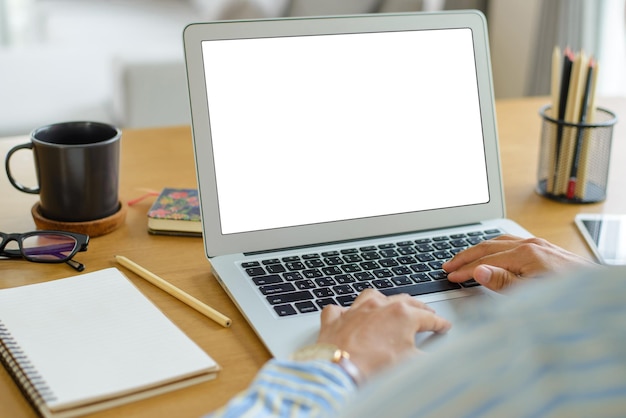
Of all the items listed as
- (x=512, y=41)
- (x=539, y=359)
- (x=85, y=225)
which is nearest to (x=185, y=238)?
(x=85, y=225)

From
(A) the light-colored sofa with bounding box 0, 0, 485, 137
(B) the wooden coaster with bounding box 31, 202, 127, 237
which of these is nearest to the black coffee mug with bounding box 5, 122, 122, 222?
(B) the wooden coaster with bounding box 31, 202, 127, 237

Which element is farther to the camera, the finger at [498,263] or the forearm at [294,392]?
the finger at [498,263]

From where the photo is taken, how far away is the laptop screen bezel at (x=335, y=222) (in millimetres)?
982

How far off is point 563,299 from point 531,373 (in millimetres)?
42

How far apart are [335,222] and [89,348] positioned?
38 centimetres

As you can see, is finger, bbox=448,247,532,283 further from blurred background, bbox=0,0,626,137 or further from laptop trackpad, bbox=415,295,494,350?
blurred background, bbox=0,0,626,137

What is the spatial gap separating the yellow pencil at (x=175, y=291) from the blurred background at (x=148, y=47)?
171 cm

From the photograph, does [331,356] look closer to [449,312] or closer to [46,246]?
[449,312]

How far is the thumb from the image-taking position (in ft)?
3.04

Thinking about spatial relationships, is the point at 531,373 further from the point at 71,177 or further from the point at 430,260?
the point at 71,177

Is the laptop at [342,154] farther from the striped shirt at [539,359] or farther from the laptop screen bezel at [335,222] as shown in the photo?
the striped shirt at [539,359]

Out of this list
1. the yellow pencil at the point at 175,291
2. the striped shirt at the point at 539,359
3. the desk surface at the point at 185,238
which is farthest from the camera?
the yellow pencil at the point at 175,291

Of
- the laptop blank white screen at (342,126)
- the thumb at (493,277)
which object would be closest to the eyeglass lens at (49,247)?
the laptop blank white screen at (342,126)

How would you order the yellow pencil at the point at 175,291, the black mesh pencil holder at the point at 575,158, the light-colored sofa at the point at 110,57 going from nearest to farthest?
the yellow pencil at the point at 175,291 → the black mesh pencil holder at the point at 575,158 → the light-colored sofa at the point at 110,57
